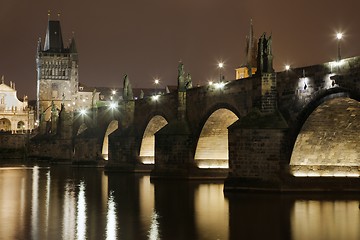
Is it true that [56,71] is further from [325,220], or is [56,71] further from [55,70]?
[325,220]

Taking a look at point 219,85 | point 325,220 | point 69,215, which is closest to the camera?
point 325,220

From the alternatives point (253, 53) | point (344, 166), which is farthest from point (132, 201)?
point (253, 53)

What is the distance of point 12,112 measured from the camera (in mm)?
128750

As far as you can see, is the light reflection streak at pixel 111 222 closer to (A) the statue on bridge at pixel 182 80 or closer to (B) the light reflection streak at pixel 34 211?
(B) the light reflection streak at pixel 34 211

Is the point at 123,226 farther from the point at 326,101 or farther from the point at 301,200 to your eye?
the point at 326,101

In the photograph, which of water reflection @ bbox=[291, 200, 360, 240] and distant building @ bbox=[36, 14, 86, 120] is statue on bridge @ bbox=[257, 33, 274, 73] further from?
distant building @ bbox=[36, 14, 86, 120]

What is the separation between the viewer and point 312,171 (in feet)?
97.7

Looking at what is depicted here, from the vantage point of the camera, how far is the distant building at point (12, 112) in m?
128

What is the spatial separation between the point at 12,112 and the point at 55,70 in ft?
45.3

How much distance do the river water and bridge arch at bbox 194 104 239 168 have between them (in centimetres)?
788

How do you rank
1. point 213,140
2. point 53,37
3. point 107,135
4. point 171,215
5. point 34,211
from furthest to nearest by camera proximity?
point 53,37 → point 107,135 → point 213,140 → point 34,211 → point 171,215

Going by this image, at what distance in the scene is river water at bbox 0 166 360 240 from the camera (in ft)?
57.5

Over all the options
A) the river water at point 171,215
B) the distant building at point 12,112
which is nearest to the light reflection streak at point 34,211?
the river water at point 171,215

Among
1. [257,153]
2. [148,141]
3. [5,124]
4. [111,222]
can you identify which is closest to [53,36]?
[5,124]
